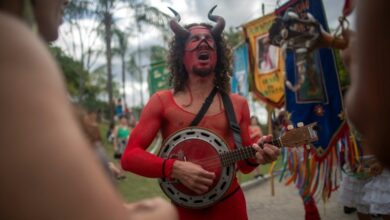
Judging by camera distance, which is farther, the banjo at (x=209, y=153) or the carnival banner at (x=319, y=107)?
the carnival banner at (x=319, y=107)

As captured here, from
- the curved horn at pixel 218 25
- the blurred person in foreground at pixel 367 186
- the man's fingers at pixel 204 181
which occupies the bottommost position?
the blurred person in foreground at pixel 367 186

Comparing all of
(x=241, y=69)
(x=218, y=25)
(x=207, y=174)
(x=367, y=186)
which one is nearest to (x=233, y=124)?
(x=207, y=174)

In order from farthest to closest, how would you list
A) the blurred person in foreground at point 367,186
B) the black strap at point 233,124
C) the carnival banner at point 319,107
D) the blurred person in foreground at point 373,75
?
the blurred person in foreground at point 367,186 → the carnival banner at point 319,107 → the black strap at point 233,124 → the blurred person in foreground at point 373,75

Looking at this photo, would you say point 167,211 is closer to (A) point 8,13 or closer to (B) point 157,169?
(A) point 8,13

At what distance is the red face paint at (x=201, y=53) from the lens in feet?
7.44

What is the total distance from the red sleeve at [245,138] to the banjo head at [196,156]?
0.18 m

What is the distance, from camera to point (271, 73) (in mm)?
5566

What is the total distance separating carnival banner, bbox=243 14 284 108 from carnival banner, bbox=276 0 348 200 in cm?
154

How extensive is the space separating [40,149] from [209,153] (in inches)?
63.3

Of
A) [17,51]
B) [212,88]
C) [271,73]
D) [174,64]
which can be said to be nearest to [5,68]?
[17,51]

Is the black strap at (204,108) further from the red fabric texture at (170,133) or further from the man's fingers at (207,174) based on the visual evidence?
the man's fingers at (207,174)

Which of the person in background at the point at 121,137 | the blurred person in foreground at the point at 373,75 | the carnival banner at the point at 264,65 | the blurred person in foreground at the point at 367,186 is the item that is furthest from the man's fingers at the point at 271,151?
the person in background at the point at 121,137

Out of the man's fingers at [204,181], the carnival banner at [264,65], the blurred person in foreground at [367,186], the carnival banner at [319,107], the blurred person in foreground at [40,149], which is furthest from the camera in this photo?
the carnival banner at [264,65]

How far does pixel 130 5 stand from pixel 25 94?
1028 cm
